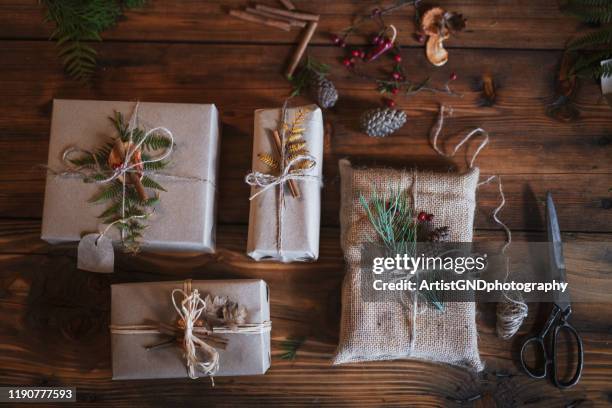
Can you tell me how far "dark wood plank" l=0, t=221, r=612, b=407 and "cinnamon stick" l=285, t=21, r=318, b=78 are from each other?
46cm

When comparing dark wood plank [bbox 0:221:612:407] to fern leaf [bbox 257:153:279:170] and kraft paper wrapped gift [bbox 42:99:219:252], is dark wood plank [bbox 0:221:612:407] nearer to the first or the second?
kraft paper wrapped gift [bbox 42:99:219:252]

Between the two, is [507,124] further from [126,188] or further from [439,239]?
[126,188]

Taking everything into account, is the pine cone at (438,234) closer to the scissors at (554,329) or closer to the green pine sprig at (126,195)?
the scissors at (554,329)

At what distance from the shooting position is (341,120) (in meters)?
1.31

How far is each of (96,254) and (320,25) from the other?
34.0 inches

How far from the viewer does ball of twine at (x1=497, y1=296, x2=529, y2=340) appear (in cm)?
115

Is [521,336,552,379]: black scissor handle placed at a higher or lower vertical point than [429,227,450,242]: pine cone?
lower

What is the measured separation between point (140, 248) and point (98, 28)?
65cm

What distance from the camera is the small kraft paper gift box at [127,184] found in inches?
43.9

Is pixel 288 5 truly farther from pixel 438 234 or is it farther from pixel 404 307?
pixel 404 307

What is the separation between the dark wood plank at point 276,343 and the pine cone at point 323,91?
351 mm

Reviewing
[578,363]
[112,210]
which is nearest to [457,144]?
[578,363]

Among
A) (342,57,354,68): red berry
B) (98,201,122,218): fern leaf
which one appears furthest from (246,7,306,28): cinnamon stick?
(98,201,122,218): fern leaf

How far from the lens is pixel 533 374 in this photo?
1197 mm
